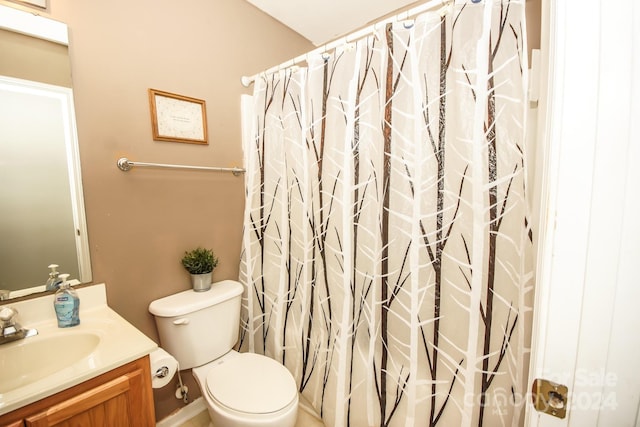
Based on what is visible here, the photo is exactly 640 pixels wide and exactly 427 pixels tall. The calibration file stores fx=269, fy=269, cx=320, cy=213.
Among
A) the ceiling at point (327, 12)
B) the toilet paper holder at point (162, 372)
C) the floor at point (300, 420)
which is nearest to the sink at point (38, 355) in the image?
the toilet paper holder at point (162, 372)

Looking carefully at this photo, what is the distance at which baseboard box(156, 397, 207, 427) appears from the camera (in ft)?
4.72

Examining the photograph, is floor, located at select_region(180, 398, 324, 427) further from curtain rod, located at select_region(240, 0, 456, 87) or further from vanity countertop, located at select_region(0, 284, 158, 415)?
curtain rod, located at select_region(240, 0, 456, 87)

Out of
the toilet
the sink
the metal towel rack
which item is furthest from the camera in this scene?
the metal towel rack

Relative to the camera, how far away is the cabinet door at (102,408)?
722mm

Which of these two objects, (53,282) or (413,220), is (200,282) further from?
(413,220)

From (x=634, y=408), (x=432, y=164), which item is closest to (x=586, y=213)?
(x=634, y=408)

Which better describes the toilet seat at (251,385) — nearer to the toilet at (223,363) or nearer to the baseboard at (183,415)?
the toilet at (223,363)

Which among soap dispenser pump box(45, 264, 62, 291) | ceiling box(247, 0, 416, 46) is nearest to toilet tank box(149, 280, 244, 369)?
soap dispenser pump box(45, 264, 62, 291)

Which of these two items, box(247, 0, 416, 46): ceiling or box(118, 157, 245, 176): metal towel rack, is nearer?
box(118, 157, 245, 176): metal towel rack

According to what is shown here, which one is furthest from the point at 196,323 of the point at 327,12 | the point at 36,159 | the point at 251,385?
the point at 327,12

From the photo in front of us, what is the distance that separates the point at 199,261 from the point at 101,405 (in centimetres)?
70

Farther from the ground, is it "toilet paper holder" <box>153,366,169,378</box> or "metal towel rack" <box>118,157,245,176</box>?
"metal towel rack" <box>118,157,245,176</box>

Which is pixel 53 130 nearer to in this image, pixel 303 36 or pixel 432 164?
pixel 432 164

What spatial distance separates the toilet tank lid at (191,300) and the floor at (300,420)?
72 centimetres
